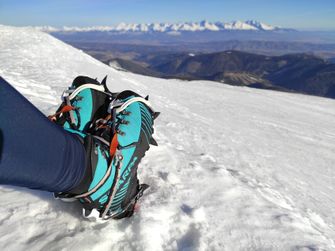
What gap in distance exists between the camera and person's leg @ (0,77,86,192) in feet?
4.42

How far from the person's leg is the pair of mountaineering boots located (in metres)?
0.14

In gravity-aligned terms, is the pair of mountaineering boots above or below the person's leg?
below

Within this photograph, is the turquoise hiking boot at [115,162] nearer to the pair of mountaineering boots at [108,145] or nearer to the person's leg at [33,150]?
the pair of mountaineering boots at [108,145]

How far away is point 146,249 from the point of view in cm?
205

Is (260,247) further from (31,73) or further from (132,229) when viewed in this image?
(31,73)

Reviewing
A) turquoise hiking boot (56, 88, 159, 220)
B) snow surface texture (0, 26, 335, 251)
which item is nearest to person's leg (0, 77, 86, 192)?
turquoise hiking boot (56, 88, 159, 220)

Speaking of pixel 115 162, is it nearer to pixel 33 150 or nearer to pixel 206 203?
pixel 33 150

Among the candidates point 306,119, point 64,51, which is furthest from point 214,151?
point 64,51

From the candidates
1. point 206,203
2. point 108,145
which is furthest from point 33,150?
point 206,203

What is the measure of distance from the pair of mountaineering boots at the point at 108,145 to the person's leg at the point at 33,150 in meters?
0.14

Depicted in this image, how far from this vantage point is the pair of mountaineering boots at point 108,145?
202 cm

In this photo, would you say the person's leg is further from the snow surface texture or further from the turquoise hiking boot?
the snow surface texture

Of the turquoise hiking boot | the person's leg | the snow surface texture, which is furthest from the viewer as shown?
the snow surface texture

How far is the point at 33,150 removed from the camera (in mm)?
1487
